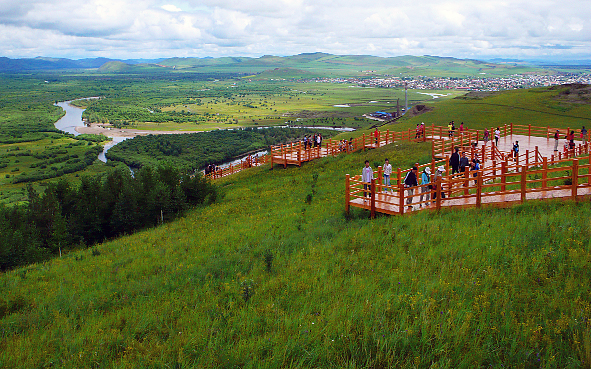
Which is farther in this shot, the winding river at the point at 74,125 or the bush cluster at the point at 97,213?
the winding river at the point at 74,125

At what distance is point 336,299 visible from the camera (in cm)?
845

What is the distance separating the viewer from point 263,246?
44.6 ft

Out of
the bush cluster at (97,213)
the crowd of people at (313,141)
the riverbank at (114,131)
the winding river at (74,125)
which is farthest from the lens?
the riverbank at (114,131)

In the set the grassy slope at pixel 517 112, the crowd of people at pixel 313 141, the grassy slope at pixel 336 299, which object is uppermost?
the grassy slope at pixel 517 112

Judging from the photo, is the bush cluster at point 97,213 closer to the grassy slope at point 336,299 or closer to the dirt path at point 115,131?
the grassy slope at point 336,299

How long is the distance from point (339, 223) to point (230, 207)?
945cm

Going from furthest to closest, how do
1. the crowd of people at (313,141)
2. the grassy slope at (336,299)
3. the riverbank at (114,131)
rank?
the riverbank at (114,131)
the crowd of people at (313,141)
the grassy slope at (336,299)

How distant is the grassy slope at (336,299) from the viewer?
6.62 m

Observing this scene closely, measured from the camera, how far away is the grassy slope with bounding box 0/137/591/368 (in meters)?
6.62

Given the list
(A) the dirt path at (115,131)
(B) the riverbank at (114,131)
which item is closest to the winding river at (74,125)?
(B) the riverbank at (114,131)

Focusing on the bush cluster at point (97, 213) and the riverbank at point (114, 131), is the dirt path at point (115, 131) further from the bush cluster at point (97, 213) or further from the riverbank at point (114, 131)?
the bush cluster at point (97, 213)

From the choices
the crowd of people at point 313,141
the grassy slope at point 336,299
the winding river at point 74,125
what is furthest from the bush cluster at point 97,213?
the winding river at point 74,125

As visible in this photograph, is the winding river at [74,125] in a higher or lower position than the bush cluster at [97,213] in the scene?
higher

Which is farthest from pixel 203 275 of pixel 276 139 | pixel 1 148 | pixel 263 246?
pixel 1 148
